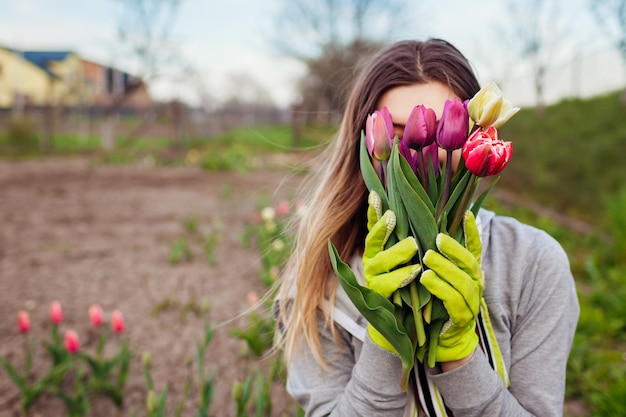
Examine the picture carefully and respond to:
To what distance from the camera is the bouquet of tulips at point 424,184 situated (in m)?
0.79

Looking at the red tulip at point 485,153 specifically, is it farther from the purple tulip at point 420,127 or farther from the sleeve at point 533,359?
the sleeve at point 533,359

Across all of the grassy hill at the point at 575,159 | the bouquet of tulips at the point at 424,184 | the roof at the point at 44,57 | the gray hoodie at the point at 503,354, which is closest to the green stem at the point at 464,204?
the bouquet of tulips at the point at 424,184

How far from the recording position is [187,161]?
1120 centimetres

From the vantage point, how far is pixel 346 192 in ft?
3.85

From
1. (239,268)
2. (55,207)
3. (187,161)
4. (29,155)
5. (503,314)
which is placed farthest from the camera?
(29,155)

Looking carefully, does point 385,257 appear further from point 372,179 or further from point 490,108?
point 490,108

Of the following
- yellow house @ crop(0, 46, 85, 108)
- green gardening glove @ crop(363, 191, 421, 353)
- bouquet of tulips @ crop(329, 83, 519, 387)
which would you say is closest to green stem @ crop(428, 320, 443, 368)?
bouquet of tulips @ crop(329, 83, 519, 387)

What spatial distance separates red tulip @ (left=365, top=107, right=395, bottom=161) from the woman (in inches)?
7.5

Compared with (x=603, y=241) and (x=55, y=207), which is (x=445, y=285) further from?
(x=55, y=207)

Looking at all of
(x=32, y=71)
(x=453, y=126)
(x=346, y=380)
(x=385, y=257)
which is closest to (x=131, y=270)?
(x=346, y=380)

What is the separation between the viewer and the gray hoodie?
3.13 feet

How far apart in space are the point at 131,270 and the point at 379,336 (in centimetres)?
306

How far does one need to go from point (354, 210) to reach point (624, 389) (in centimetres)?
146

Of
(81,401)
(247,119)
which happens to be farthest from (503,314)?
(247,119)
